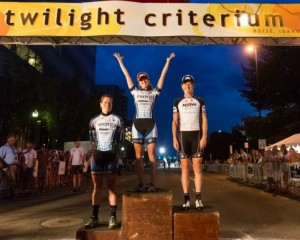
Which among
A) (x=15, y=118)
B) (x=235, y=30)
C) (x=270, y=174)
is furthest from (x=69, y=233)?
(x=15, y=118)

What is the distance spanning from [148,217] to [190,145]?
1650 millimetres

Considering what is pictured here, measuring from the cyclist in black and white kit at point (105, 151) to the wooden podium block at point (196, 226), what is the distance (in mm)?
1201

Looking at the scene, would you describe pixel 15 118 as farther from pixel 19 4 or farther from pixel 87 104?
pixel 19 4

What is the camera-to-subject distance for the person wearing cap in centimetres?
671

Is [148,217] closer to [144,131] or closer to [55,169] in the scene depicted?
[144,131]

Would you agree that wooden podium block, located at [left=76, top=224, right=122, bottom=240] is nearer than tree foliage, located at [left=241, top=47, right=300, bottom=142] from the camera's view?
Yes

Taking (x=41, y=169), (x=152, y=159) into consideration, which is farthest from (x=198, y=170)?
(x=41, y=169)

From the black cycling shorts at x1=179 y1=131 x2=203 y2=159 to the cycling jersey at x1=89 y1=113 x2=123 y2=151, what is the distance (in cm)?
118

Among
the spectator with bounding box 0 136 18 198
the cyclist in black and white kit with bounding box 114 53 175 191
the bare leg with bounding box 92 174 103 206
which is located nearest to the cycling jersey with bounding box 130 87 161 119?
the cyclist in black and white kit with bounding box 114 53 175 191

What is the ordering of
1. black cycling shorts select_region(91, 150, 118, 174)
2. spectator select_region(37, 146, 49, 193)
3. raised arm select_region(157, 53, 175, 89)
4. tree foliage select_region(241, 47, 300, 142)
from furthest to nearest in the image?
tree foliage select_region(241, 47, 300, 142) → spectator select_region(37, 146, 49, 193) → raised arm select_region(157, 53, 175, 89) → black cycling shorts select_region(91, 150, 118, 174)

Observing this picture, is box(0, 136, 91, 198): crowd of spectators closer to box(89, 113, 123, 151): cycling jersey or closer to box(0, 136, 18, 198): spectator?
box(0, 136, 18, 198): spectator

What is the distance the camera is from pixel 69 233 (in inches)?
297

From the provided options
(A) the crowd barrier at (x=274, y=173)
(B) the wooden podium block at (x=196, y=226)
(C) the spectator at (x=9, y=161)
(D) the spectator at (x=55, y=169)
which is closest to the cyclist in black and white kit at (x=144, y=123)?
(B) the wooden podium block at (x=196, y=226)

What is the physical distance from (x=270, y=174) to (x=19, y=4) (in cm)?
1292
